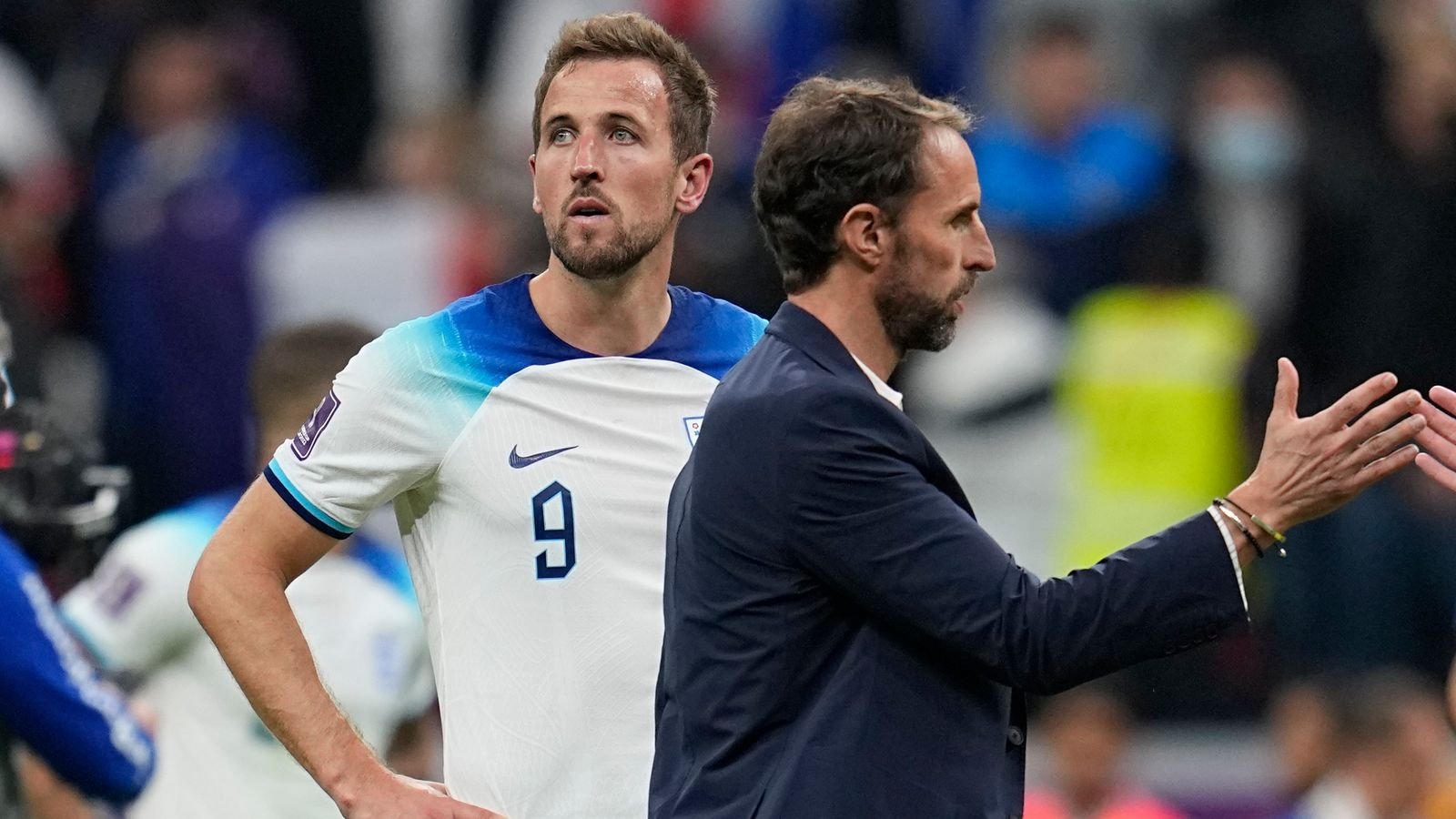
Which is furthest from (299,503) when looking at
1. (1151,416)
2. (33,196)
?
(33,196)

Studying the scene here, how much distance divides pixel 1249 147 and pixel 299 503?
717cm

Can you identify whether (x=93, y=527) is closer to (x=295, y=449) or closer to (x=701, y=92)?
(x=295, y=449)

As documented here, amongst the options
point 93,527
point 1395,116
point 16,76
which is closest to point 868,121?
point 93,527

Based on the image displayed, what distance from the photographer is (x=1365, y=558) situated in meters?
10.1

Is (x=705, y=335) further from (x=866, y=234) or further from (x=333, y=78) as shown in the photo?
(x=333, y=78)

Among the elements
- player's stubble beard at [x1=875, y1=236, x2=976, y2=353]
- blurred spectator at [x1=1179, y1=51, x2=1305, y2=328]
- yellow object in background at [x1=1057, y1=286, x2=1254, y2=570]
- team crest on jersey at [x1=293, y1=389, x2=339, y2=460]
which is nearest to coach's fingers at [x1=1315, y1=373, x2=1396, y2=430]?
player's stubble beard at [x1=875, y1=236, x2=976, y2=353]

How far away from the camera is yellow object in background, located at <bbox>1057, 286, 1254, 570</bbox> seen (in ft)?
33.8

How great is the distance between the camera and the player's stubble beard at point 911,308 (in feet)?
14.3

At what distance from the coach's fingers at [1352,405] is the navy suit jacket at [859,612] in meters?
0.25

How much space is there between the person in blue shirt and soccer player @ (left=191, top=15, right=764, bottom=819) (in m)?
0.73

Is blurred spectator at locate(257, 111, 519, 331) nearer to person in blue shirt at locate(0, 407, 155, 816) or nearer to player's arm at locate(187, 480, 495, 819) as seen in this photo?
person in blue shirt at locate(0, 407, 155, 816)

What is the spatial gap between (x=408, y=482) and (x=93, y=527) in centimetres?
162

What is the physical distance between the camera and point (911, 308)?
4.36 m

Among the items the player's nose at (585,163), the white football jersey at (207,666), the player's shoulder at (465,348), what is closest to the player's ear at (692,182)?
the player's nose at (585,163)
